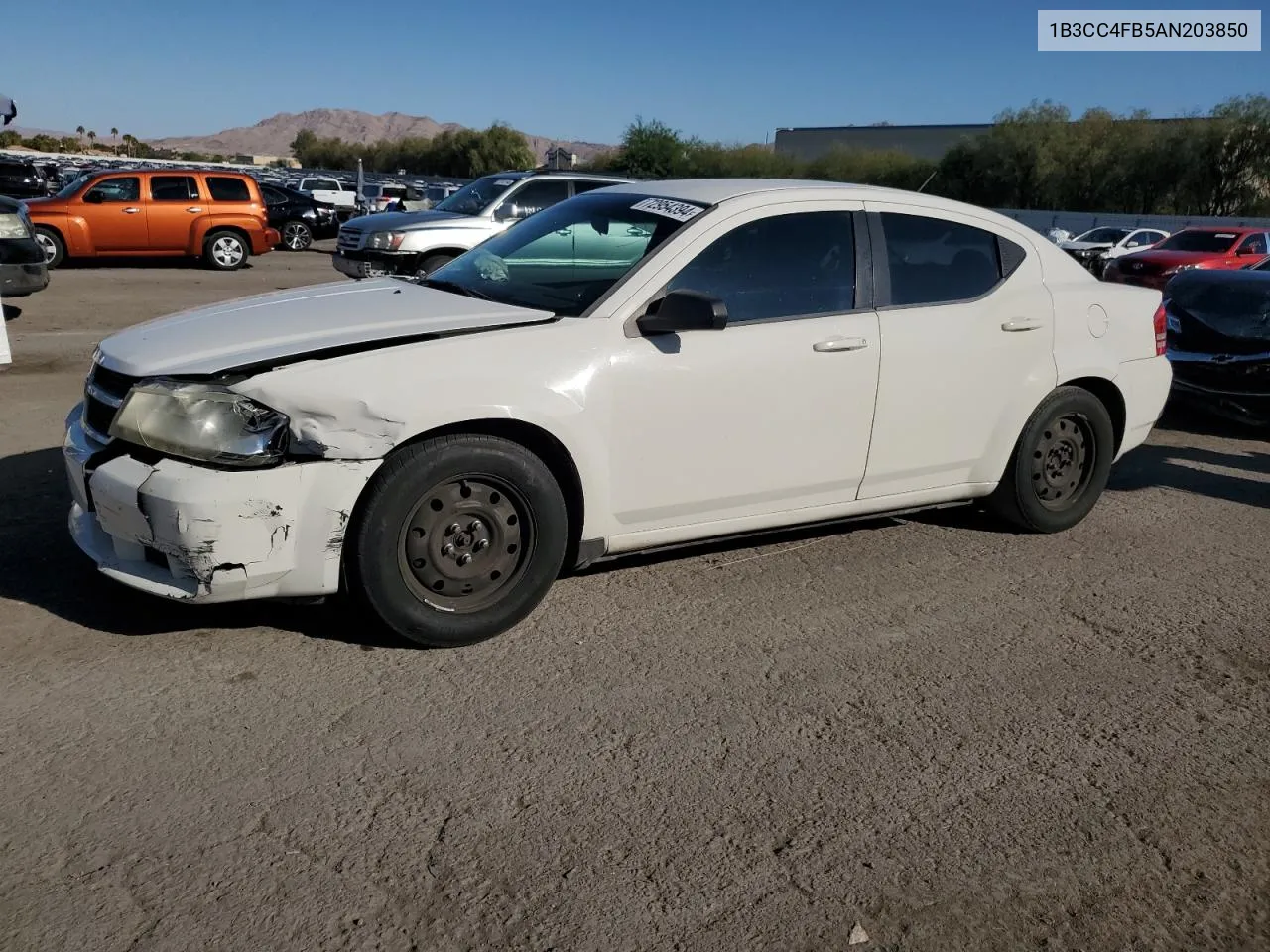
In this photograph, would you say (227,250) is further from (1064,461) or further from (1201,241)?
(1201,241)

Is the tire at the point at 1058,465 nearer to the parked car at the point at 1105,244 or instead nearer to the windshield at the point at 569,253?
the windshield at the point at 569,253

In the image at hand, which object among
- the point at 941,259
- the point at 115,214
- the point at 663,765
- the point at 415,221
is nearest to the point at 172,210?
the point at 115,214

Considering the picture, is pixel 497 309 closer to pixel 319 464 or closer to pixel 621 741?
pixel 319 464

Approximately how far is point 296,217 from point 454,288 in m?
23.0

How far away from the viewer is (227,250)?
20000 millimetres

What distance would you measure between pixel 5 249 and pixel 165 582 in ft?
29.0

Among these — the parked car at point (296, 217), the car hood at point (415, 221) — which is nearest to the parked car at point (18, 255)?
the car hood at point (415, 221)

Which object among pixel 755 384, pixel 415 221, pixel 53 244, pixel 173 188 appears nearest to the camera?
pixel 755 384

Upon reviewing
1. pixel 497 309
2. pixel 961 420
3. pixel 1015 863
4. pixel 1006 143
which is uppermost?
pixel 1006 143

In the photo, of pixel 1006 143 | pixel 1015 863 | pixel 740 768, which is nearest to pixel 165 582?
pixel 740 768

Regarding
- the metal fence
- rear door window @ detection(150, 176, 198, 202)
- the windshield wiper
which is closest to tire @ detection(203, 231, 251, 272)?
rear door window @ detection(150, 176, 198, 202)

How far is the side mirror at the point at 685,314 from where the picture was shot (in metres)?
4.20

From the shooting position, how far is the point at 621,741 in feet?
11.4

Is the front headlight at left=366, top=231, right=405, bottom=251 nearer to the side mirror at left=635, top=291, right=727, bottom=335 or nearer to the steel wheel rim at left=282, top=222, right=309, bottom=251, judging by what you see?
the side mirror at left=635, top=291, right=727, bottom=335
